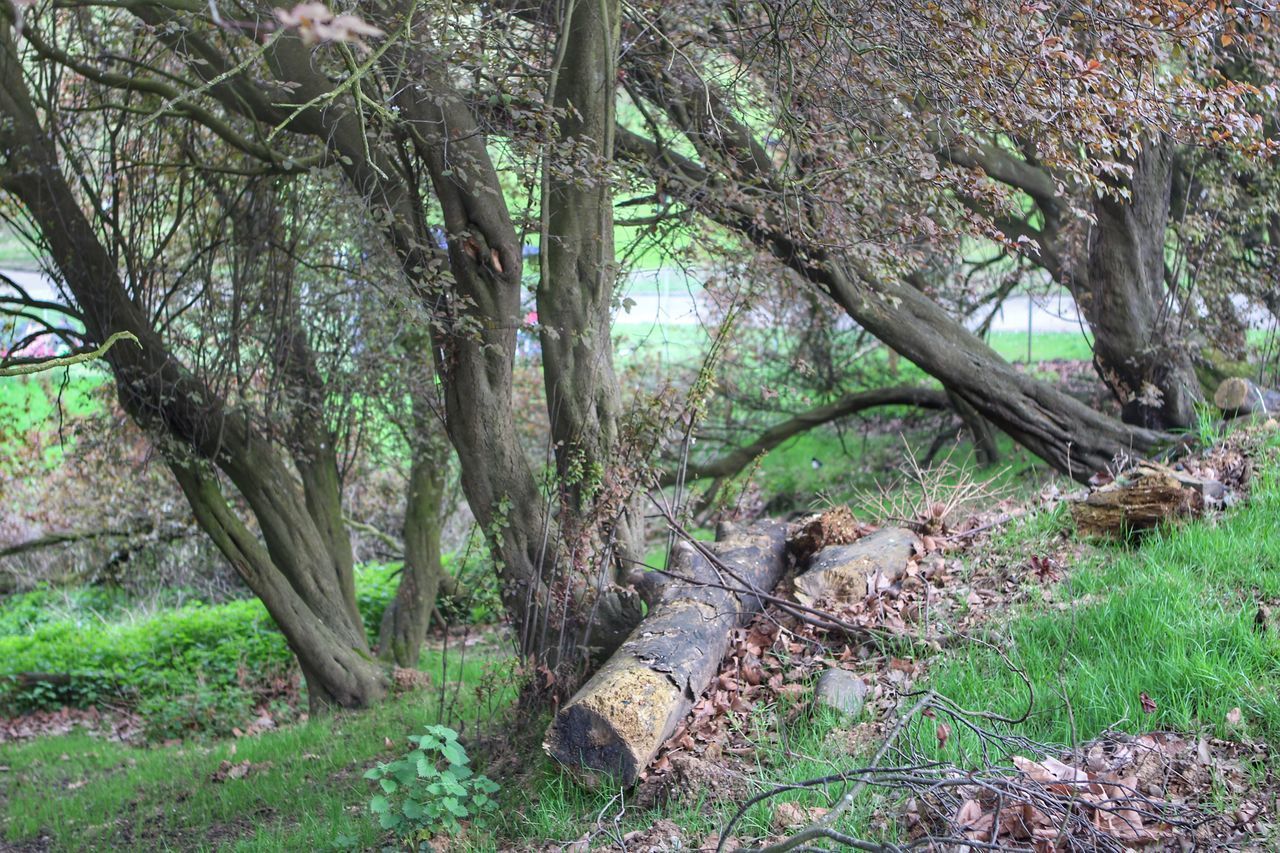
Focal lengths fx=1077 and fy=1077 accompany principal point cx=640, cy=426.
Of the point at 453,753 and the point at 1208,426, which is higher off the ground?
the point at 1208,426

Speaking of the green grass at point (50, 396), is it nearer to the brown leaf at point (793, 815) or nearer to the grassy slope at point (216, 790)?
the grassy slope at point (216, 790)

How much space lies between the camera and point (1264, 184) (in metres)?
9.30

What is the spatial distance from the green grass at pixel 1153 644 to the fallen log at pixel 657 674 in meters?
1.18

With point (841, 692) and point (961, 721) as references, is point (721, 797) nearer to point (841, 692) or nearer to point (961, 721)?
point (841, 692)

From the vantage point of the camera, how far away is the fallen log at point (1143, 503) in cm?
Answer: 607

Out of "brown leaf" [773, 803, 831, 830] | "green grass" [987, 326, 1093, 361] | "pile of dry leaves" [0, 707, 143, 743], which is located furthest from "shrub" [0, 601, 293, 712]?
"green grass" [987, 326, 1093, 361]

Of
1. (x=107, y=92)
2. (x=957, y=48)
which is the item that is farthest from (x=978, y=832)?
(x=107, y=92)

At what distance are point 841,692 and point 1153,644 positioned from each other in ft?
4.68

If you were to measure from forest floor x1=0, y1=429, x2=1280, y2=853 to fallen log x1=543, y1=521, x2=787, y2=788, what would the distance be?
5.9 inches

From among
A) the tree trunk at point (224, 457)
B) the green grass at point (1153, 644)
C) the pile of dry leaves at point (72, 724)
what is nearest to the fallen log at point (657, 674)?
the green grass at point (1153, 644)

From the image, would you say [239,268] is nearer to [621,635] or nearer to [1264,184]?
[621,635]

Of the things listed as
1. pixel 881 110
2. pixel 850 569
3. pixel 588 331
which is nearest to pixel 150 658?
pixel 588 331

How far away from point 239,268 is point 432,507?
11.6 feet

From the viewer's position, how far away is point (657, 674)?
5164 millimetres
